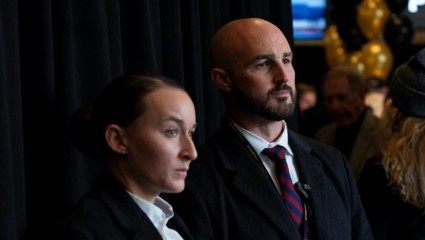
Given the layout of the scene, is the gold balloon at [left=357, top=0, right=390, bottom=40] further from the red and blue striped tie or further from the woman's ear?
the woman's ear

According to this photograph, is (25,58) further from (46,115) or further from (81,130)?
(81,130)

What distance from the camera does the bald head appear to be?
2.30m

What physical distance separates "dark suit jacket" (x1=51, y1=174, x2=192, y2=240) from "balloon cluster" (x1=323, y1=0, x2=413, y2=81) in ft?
16.8

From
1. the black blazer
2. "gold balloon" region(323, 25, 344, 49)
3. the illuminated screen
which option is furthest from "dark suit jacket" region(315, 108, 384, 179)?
the illuminated screen

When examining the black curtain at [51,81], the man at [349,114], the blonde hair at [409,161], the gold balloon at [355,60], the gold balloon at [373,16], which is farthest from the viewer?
the gold balloon at [355,60]

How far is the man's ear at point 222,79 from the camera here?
7.66 feet

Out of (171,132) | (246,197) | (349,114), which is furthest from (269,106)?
(349,114)

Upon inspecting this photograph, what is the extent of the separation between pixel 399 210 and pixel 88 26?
3.45 ft

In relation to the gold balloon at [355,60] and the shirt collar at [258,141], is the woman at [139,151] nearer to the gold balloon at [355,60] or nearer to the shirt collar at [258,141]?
the shirt collar at [258,141]

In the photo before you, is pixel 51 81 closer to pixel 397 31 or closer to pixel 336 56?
pixel 397 31

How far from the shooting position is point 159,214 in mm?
1947

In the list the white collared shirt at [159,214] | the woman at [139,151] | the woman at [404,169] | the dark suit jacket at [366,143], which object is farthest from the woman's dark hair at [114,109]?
the dark suit jacket at [366,143]

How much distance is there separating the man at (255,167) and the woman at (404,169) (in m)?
0.35

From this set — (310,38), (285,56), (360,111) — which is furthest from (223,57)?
(310,38)
